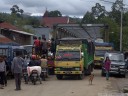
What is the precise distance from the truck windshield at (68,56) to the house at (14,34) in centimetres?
2987

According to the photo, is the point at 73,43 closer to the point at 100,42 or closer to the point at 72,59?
the point at 72,59

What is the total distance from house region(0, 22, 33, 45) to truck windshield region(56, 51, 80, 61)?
29.9 metres

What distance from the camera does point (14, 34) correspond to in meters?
65.6

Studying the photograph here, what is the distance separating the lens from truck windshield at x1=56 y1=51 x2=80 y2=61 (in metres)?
29.3

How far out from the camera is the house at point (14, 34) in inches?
2398

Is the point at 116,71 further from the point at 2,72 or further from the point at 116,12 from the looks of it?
the point at 116,12

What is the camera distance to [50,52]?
32969 millimetres

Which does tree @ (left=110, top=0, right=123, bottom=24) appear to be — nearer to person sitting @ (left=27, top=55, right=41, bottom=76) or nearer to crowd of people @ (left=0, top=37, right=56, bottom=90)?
crowd of people @ (left=0, top=37, right=56, bottom=90)

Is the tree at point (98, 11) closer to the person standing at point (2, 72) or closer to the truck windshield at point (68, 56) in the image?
the truck windshield at point (68, 56)

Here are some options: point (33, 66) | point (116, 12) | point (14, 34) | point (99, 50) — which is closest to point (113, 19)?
point (116, 12)

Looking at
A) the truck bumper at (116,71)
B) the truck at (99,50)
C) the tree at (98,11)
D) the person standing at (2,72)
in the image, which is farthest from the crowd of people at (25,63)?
the tree at (98,11)

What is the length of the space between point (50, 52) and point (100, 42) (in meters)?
13.5

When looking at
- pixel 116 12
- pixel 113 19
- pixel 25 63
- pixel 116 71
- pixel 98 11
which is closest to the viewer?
pixel 25 63

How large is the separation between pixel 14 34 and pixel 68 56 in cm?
3711
